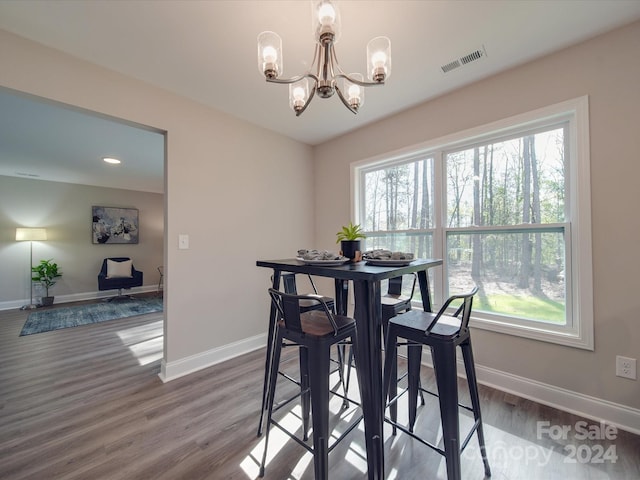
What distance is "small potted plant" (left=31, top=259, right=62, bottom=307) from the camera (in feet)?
16.2

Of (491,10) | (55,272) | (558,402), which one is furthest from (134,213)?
(558,402)

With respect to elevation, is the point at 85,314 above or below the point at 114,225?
below

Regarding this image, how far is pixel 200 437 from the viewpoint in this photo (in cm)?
160

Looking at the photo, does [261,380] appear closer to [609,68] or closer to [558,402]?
[558,402]

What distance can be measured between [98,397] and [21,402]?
21.2 inches

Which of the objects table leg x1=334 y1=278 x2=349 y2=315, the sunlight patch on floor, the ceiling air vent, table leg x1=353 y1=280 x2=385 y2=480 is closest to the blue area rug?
the sunlight patch on floor

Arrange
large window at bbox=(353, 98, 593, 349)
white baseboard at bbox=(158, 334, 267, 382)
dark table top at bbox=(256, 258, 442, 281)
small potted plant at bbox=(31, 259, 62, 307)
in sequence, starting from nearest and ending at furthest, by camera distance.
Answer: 1. dark table top at bbox=(256, 258, 442, 281)
2. large window at bbox=(353, 98, 593, 349)
3. white baseboard at bbox=(158, 334, 267, 382)
4. small potted plant at bbox=(31, 259, 62, 307)

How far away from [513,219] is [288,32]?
7.29 ft

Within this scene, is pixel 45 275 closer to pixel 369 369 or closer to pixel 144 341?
pixel 144 341

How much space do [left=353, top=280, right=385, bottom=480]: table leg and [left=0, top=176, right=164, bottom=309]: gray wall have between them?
22.5ft

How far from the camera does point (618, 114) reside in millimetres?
1649

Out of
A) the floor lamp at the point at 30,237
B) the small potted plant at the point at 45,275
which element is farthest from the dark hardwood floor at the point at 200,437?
the floor lamp at the point at 30,237

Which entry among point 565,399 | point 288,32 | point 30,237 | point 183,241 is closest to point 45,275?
point 30,237

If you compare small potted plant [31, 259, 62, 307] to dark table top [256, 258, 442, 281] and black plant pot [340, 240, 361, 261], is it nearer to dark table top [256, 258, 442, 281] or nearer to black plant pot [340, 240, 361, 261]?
dark table top [256, 258, 442, 281]
